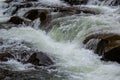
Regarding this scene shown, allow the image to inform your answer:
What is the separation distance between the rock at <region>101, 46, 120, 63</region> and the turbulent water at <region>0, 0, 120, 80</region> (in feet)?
0.52

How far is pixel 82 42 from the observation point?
961 cm

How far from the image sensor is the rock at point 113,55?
26.5 ft

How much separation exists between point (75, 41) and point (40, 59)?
228cm

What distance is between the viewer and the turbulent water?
7.52 m

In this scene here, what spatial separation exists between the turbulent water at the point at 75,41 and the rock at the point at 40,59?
0.64ft

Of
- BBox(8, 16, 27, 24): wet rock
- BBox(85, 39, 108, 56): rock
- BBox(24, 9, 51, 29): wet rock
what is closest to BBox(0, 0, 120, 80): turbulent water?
BBox(85, 39, 108, 56): rock

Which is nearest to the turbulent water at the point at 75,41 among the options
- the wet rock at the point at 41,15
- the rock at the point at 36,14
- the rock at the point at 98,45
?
the rock at the point at 98,45

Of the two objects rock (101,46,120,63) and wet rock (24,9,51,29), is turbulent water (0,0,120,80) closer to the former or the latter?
rock (101,46,120,63)

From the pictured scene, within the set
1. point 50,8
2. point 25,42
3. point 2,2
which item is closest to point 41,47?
point 25,42

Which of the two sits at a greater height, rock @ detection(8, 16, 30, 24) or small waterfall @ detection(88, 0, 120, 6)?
small waterfall @ detection(88, 0, 120, 6)

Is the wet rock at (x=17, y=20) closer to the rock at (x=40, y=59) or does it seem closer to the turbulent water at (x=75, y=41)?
the turbulent water at (x=75, y=41)

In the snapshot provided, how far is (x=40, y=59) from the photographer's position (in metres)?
8.01

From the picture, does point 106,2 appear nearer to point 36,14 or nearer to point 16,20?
point 36,14

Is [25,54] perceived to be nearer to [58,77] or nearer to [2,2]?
[58,77]
